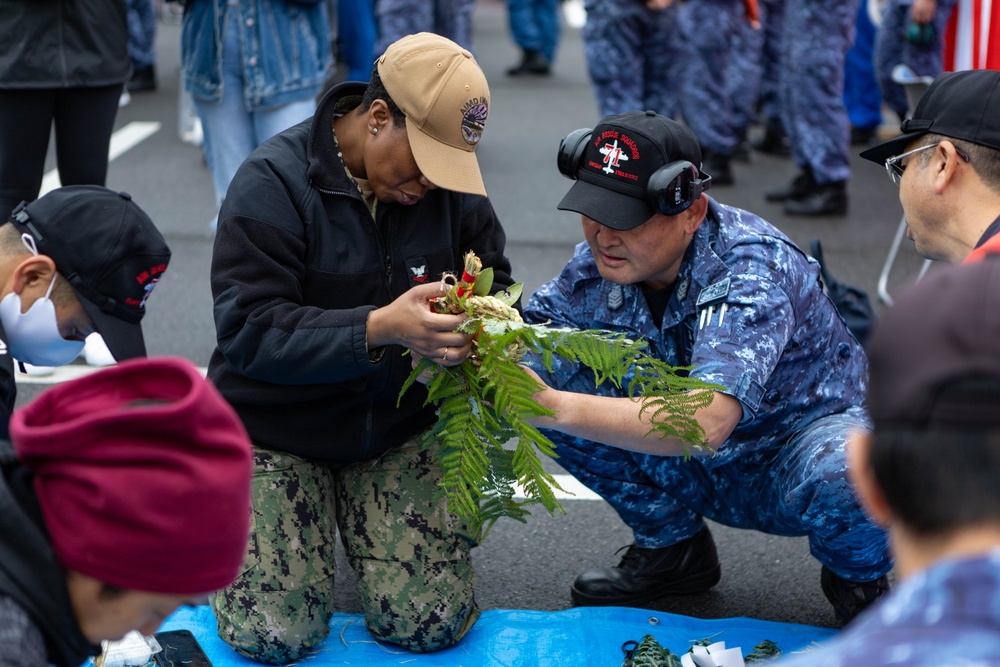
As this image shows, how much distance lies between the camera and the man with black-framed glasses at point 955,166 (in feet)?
Result: 9.02

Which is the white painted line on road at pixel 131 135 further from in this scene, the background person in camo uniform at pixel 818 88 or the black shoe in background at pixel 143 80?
the background person in camo uniform at pixel 818 88

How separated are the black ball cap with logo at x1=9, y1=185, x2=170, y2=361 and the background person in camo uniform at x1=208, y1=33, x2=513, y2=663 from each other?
0.69 feet

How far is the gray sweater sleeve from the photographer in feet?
5.08

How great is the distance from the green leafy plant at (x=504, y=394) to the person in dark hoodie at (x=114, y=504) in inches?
44.5

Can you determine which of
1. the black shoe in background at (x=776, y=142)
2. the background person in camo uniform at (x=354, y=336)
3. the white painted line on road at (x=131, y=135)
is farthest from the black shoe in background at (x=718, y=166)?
the background person in camo uniform at (x=354, y=336)

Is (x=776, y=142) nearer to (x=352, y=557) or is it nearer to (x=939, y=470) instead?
(x=352, y=557)

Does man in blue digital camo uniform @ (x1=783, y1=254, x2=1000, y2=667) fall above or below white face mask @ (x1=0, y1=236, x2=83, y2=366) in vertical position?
above

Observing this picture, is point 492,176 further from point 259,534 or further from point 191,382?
point 191,382

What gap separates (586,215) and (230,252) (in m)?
0.92

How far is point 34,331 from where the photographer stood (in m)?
2.65

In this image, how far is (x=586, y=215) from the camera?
2.97 meters

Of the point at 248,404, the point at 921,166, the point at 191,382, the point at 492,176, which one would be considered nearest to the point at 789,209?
the point at 492,176

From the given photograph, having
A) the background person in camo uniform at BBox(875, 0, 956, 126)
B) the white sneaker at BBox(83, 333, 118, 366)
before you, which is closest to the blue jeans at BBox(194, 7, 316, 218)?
the white sneaker at BBox(83, 333, 118, 366)

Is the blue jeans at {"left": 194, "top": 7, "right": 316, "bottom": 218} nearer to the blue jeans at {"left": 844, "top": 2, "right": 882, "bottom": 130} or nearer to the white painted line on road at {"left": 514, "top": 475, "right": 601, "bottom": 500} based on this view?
the white painted line on road at {"left": 514, "top": 475, "right": 601, "bottom": 500}
